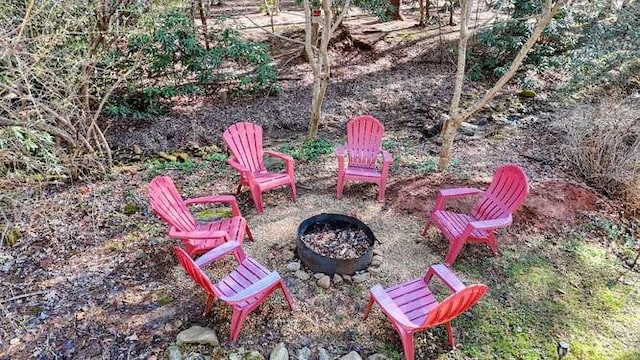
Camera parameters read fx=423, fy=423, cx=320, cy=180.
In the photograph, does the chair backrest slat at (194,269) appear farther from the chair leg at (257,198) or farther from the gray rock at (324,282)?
the chair leg at (257,198)

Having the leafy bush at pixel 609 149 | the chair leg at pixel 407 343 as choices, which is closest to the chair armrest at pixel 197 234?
the chair leg at pixel 407 343

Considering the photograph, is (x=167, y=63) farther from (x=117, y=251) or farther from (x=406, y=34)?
(x=406, y=34)

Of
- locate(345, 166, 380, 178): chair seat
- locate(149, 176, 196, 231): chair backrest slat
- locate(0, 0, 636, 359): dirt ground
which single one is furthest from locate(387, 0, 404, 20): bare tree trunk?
locate(149, 176, 196, 231): chair backrest slat

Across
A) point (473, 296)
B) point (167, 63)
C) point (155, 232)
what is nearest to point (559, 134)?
point (473, 296)

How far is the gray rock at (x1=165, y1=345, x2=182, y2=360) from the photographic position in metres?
2.83

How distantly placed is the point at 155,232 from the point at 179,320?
48.4 inches

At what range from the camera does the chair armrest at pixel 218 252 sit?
3131 millimetres

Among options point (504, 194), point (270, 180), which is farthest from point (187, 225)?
point (504, 194)

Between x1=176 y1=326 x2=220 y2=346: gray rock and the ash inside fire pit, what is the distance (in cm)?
108

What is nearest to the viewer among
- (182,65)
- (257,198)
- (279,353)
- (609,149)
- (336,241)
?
(279,353)

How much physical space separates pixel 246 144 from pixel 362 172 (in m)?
1.31

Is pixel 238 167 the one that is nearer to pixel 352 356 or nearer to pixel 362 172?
pixel 362 172

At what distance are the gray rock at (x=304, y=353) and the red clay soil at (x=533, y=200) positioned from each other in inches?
78.2

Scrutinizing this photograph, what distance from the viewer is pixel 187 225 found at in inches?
145
